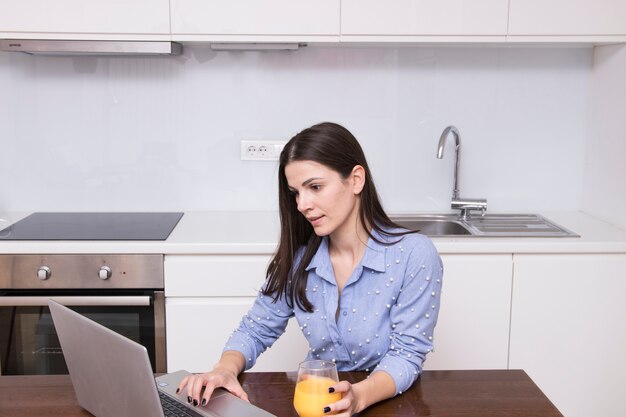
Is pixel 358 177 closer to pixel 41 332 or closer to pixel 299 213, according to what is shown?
pixel 299 213

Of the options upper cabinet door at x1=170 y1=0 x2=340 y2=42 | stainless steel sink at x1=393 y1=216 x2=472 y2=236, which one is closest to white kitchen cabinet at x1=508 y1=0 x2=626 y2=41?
upper cabinet door at x1=170 y1=0 x2=340 y2=42

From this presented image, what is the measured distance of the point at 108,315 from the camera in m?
2.57

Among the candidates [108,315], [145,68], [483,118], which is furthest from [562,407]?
[145,68]

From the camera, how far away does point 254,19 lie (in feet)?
8.61

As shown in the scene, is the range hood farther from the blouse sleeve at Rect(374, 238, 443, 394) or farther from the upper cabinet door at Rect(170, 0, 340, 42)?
the blouse sleeve at Rect(374, 238, 443, 394)

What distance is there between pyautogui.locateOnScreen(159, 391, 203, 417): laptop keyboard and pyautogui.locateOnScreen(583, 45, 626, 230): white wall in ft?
6.41

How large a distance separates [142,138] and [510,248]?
1478 millimetres

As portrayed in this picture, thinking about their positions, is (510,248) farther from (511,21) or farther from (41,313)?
(41,313)

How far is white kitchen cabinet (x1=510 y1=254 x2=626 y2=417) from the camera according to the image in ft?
8.36

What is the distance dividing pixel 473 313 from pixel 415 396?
1.22 metres

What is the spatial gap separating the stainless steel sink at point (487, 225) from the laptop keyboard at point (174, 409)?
149cm

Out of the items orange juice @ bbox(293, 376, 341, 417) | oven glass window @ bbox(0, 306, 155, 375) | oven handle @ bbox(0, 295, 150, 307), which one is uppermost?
orange juice @ bbox(293, 376, 341, 417)

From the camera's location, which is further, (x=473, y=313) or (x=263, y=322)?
(x=473, y=313)

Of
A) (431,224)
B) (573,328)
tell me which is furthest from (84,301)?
(573,328)
